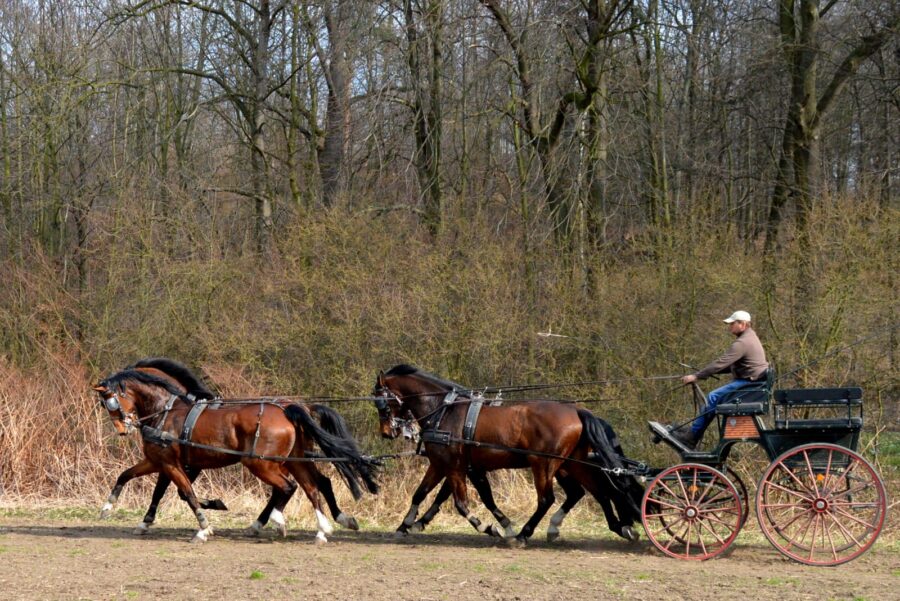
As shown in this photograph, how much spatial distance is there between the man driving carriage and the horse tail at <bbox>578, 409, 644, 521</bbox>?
1.60 ft

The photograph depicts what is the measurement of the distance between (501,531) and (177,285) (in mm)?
8447

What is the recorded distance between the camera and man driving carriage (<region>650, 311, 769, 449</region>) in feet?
28.1

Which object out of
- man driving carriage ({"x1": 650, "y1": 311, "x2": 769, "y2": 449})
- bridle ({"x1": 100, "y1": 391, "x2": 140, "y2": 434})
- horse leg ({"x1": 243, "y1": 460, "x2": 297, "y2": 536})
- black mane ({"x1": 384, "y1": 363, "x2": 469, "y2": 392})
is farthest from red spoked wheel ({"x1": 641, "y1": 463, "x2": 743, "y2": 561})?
bridle ({"x1": 100, "y1": 391, "x2": 140, "y2": 434})

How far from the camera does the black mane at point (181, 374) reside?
10.3 m

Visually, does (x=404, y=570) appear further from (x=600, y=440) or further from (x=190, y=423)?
(x=190, y=423)

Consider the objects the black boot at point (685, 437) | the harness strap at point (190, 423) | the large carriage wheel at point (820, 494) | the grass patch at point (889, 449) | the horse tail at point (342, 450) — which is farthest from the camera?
the grass patch at point (889, 449)

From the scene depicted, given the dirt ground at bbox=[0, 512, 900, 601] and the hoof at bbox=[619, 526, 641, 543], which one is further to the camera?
the hoof at bbox=[619, 526, 641, 543]

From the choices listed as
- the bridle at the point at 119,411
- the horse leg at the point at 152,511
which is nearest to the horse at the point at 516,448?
the horse leg at the point at 152,511

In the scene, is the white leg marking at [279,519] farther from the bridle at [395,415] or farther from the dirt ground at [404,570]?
the bridle at [395,415]

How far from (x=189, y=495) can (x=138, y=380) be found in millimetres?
1254

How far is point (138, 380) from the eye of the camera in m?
10.1

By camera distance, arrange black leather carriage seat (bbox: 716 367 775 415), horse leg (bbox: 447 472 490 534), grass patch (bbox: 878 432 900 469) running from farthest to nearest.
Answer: grass patch (bbox: 878 432 900 469), horse leg (bbox: 447 472 490 534), black leather carriage seat (bbox: 716 367 775 415)

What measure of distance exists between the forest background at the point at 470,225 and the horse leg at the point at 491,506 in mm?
2199

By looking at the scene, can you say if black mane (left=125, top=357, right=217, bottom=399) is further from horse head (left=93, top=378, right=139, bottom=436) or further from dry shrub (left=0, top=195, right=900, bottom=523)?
dry shrub (left=0, top=195, right=900, bottom=523)
